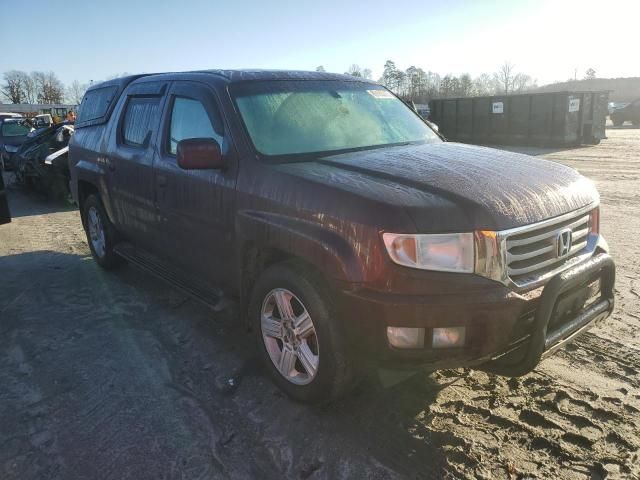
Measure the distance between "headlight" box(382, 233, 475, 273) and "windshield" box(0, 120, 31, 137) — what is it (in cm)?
1953

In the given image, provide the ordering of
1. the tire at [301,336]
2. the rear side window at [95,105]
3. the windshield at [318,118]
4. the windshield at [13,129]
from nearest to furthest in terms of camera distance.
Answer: the tire at [301,336]
the windshield at [318,118]
the rear side window at [95,105]
the windshield at [13,129]

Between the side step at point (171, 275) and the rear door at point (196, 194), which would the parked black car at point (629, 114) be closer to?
the side step at point (171, 275)

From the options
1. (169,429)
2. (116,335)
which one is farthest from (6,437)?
(116,335)

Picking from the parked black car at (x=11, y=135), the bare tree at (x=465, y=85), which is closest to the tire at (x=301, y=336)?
the parked black car at (x=11, y=135)

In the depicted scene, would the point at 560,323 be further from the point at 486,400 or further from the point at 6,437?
the point at 6,437

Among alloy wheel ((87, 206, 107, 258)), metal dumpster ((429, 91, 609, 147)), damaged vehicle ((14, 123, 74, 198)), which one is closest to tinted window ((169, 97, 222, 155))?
alloy wheel ((87, 206, 107, 258))

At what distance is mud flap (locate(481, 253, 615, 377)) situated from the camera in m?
2.50

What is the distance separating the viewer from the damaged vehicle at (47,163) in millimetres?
10750

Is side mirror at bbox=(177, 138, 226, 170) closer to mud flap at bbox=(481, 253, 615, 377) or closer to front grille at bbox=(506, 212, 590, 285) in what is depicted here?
front grille at bbox=(506, 212, 590, 285)

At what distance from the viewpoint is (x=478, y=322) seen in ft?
7.97

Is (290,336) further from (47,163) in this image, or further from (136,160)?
(47,163)

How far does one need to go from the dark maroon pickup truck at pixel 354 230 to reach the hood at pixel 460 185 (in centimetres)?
1

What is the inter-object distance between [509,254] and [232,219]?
1.71m

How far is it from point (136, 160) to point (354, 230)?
268cm
